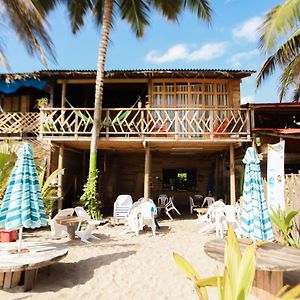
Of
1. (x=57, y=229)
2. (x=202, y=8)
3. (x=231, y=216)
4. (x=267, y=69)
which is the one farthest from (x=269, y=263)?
(x=267, y=69)

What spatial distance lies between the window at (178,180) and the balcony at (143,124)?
4.64m

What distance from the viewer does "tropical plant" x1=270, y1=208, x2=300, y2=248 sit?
584 cm

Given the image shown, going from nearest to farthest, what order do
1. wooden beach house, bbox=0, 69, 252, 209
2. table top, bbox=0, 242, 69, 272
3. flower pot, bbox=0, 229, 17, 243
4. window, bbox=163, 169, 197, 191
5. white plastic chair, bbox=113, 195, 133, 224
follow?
1. table top, bbox=0, 242, 69, 272
2. flower pot, bbox=0, 229, 17, 243
3. white plastic chair, bbox=113, 195, 133, 224
4. wooden beach house, bbox=0, 69, 252, 209
5. window, bbox=163, 169, 197, 191

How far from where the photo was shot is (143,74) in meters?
10.7

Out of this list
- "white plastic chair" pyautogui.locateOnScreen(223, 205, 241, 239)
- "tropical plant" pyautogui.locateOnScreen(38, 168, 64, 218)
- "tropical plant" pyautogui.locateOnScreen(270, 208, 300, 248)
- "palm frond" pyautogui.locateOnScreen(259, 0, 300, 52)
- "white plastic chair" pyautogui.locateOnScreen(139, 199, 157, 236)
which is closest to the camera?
"tropical plant" pyautogui.locateOnScreen(270, 208, 300, 248)

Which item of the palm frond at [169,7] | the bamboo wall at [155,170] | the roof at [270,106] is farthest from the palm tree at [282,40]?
the bamboo wall at [155,170]

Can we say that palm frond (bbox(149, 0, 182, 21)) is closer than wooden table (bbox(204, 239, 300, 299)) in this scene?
No

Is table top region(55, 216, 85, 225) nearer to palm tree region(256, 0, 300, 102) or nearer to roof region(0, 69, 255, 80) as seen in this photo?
roof region(0, 69, 255, 80)

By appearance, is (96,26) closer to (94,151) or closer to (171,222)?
(94,151)

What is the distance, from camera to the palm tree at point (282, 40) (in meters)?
9.02

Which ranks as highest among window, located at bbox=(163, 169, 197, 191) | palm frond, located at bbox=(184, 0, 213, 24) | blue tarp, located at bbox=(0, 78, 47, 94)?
palm frond, located at bbox=(184, 0, 213, 24)

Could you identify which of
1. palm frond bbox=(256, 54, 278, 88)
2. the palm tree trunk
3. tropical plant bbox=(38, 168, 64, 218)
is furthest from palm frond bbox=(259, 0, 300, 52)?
tropical plant bbox=(38, 168, 64, 218)

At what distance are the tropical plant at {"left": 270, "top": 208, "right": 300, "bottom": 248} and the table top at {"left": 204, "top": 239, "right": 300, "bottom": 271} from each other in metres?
1.61

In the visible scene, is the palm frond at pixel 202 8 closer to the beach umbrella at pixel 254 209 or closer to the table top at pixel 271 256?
the beach umbrella at pixel 254 209
